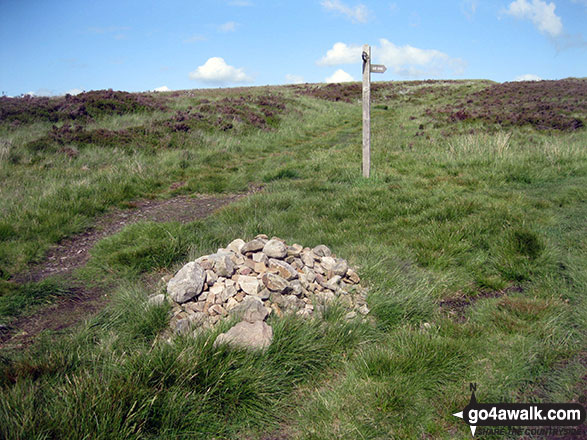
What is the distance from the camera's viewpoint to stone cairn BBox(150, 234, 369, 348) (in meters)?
3.36

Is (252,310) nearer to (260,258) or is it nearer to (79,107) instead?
(260,258)

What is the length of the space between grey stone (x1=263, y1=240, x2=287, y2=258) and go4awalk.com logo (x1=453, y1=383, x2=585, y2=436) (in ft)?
7.23

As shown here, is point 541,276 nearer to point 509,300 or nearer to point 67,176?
point 509,300

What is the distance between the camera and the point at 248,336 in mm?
3049

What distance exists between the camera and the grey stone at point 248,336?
9.66 feet

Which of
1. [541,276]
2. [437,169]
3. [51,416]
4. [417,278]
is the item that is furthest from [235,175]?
[51,416]

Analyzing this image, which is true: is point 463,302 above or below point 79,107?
below

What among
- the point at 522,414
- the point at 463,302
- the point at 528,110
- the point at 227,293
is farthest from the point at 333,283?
the point at 528,110

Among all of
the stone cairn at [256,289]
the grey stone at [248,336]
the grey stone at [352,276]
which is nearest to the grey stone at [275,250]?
the stone cairn at [256,289]

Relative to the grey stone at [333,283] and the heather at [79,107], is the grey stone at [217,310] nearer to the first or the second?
the grey stone at [333,283]

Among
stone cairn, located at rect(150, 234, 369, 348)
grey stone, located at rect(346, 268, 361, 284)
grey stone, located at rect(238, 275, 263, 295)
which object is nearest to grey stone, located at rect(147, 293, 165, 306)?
stone cairn, located at rect(150, 234, 369, 348)

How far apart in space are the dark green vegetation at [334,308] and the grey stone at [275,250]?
918 mm

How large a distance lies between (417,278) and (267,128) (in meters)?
14.4

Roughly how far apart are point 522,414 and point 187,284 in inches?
113
